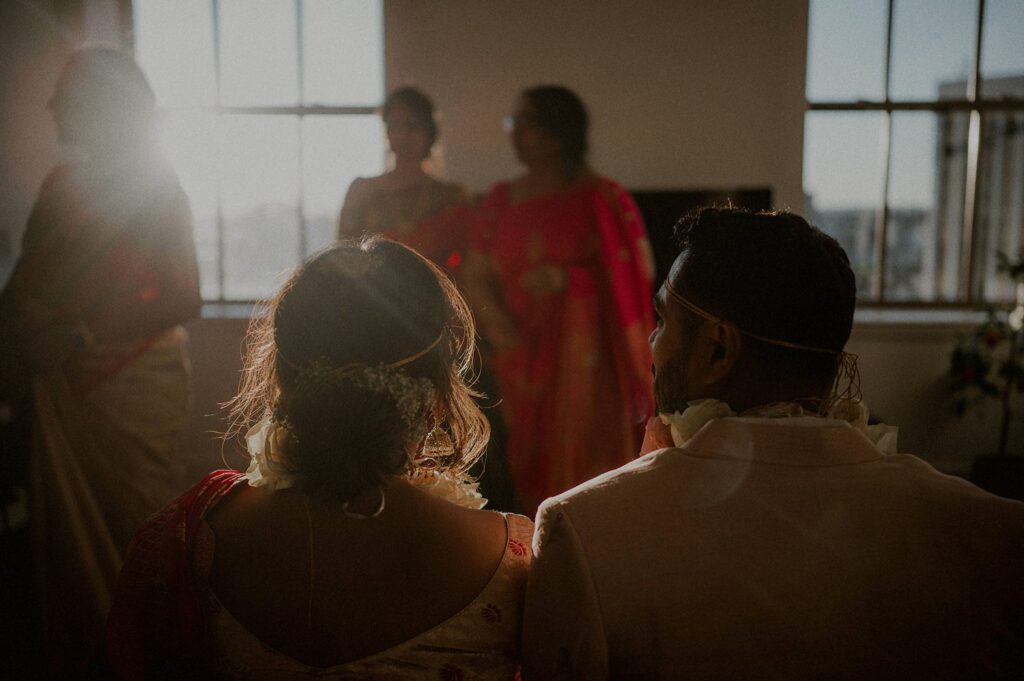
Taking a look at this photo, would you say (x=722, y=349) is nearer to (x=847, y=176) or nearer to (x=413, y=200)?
(x=413, y=200)

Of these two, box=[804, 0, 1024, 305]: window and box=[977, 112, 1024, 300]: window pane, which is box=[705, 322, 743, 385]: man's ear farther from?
box=[977, 112, 1024, 300]: window pane

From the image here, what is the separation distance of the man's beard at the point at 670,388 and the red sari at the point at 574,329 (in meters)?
1.85

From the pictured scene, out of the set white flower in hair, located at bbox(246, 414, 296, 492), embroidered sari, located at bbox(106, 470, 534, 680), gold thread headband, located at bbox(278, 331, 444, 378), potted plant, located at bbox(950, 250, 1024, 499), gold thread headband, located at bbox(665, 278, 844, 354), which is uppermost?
gold thread headband, located at bbox(665, 278, 844, 354)

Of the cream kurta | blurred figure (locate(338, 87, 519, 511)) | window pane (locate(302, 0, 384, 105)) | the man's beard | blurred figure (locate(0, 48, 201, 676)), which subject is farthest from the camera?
window pane (locate(302, 0, 384, 105))

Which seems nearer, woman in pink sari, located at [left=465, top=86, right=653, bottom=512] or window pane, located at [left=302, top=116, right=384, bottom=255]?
woman in pink sari, located at [left=465, top=86, right=653, bottom=512]

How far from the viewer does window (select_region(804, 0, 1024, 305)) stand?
400 centimetres

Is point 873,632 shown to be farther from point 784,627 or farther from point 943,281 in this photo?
point 943,281

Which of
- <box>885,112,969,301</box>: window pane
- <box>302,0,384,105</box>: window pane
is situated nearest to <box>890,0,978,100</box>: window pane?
<box>885,112,969,301</box>: window pane

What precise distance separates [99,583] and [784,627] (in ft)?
6.17

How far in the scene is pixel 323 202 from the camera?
4.13 meters

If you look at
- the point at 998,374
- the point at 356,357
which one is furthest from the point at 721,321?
the point at 998,374

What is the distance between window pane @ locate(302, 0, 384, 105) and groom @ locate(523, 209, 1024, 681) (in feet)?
11.6

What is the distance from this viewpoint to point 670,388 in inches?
36.5

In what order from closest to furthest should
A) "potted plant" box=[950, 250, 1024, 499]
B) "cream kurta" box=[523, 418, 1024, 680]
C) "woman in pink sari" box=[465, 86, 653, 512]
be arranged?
"cream kurta" box=[523, 418, 1024, 680]
"woman in pink sari" box=[465, 86, 653, 512]
"potted plant" box=[950, 250, 1024, 499]
